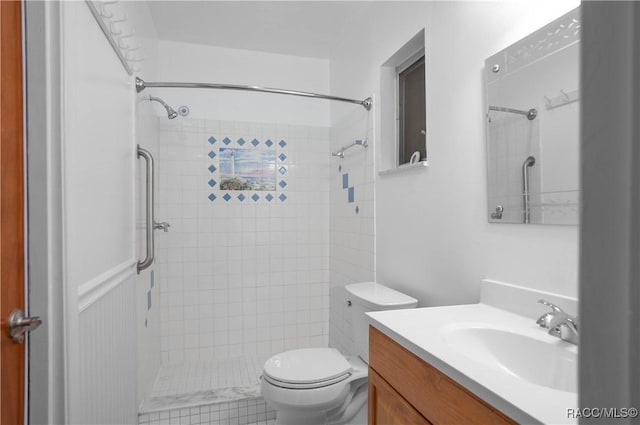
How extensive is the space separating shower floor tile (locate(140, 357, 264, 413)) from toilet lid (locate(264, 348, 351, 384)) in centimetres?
51

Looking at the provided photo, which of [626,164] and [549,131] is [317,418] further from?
[626,164]

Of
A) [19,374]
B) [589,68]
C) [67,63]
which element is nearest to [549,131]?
[589,68]

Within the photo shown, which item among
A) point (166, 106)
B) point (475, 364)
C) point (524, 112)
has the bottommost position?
point (475, 364)

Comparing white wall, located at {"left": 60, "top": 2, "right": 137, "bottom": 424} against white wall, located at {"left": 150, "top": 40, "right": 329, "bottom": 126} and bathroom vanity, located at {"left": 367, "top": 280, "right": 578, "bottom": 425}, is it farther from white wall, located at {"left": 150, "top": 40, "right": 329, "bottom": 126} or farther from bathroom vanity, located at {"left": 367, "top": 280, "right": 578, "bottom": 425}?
white wall, located at {"left": 150, "top": 40, "right": 329, "bottom": 126}

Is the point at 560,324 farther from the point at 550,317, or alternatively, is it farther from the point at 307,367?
the point at 307,367

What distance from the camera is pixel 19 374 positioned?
85cm

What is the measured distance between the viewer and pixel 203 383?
2369 mm

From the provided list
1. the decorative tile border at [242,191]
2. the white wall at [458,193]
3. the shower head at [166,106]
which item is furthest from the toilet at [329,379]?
the shower head at [166,106]

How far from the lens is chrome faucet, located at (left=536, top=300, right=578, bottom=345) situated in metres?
0.88

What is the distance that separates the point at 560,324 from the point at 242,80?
2.75m

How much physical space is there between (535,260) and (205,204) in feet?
7.57

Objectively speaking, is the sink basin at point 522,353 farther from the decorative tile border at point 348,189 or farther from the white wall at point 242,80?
the white wall at point 242,80

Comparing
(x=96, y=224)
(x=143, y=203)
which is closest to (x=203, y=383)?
(x=143, y=203)

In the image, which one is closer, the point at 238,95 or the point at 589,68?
the point at 589,68
